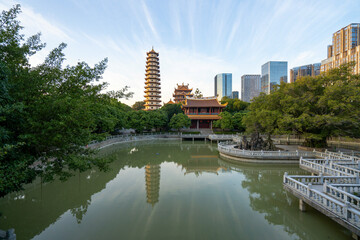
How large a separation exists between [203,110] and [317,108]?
67.8 ft

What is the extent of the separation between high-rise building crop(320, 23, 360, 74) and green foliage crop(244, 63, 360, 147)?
44.7 meters

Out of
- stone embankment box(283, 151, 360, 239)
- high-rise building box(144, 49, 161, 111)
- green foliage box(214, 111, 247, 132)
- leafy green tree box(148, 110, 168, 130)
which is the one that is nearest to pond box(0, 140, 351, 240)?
stone embankment box(283, 151, 360, 239)

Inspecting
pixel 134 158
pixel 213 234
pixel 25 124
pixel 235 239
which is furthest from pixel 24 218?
pixel 134 158

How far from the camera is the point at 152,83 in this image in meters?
43.4

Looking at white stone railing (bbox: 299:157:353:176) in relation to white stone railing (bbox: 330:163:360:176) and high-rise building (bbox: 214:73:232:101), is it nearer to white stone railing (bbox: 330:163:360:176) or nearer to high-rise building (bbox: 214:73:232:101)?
white stone railing (bbox: 330:163:360:176)

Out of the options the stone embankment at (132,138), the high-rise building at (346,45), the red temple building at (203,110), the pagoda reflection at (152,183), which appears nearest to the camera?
the pagoda reflection at (152,183)

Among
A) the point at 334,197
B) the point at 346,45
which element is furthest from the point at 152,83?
the point at 346,45

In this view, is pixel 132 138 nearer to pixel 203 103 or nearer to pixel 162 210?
pixel 203 103

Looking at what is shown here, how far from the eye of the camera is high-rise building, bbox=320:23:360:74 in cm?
4862

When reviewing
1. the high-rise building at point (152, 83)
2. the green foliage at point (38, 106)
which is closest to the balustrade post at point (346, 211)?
the green foliage at point (38, 106)

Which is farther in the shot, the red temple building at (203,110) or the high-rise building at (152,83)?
the high-rise building at (152,83)

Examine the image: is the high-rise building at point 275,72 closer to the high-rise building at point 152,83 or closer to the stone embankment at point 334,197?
the high-rise building at point 152,83

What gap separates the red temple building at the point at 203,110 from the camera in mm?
33594

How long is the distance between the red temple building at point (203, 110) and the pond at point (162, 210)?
74.7 feet
